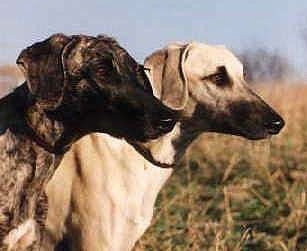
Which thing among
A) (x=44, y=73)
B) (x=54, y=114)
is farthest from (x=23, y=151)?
(x=44, y=73)

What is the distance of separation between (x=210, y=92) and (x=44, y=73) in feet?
4.26

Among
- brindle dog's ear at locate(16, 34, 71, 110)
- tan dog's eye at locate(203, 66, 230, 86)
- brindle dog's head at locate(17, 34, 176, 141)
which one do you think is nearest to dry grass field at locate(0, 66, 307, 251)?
tan dog's eye at locate(203, 66, 230, 86)

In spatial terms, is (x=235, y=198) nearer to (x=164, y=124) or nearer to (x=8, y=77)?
(x=8, y=77)

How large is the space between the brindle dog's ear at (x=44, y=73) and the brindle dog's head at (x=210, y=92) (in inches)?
40.2

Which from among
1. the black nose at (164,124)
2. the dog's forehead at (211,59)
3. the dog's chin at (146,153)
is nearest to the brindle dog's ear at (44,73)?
the black nose at (164,124)

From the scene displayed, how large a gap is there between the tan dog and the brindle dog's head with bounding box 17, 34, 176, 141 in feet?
1.87

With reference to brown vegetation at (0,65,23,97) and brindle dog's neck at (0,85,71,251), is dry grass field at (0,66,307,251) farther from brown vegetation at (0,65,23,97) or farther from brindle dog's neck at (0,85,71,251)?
brindle dog's neck at (0,85,71,251)

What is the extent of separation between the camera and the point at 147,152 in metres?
5.62

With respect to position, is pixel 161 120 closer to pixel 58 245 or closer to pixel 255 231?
pixel 58 245

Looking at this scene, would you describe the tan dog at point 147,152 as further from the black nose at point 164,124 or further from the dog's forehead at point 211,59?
the black nose at point 164,124

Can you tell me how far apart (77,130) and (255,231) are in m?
3.05

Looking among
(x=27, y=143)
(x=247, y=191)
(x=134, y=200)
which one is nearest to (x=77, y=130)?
(x=27, y=143)

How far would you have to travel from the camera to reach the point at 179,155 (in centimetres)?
595

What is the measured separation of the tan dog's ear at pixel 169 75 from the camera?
5.73 m
